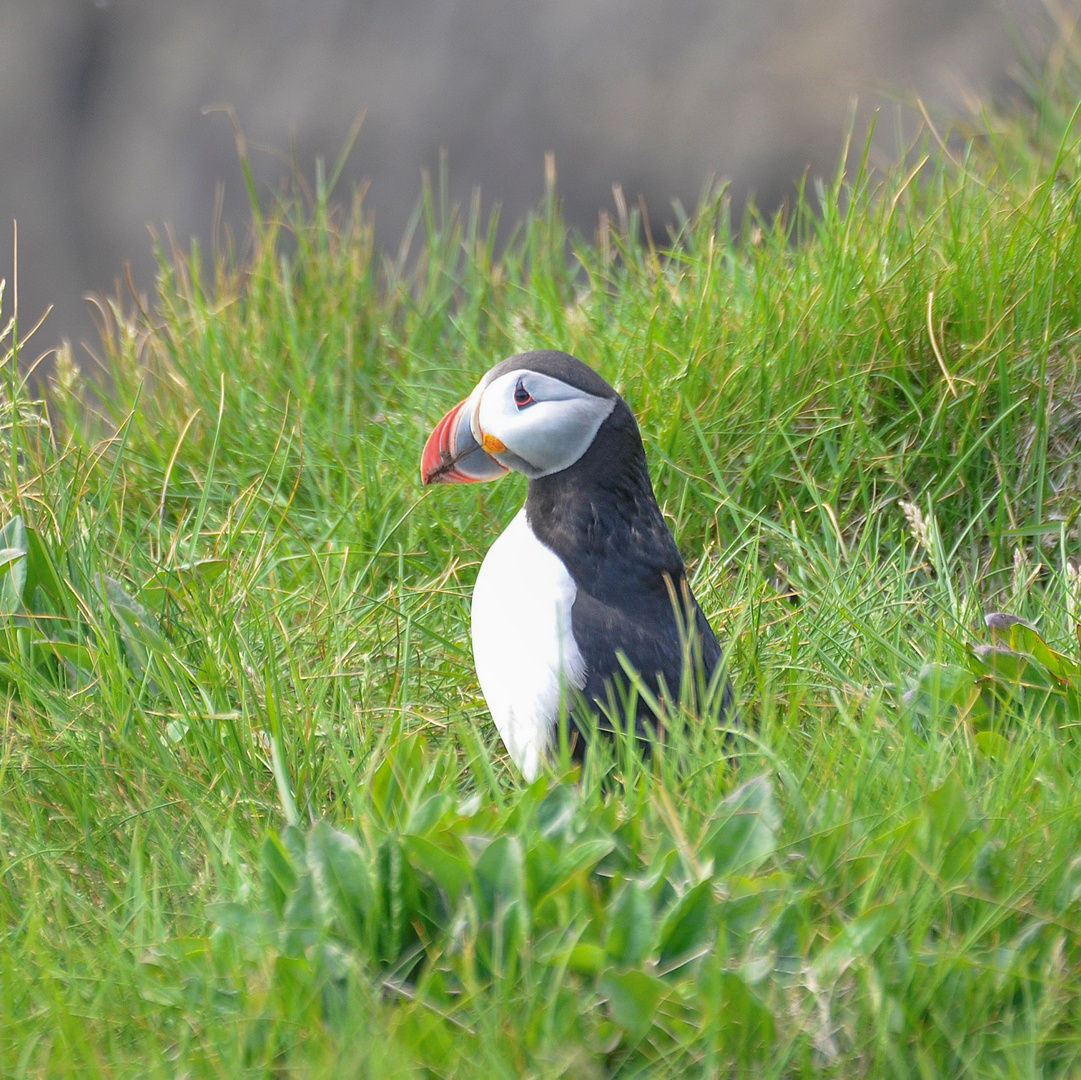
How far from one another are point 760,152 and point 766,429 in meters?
4.68

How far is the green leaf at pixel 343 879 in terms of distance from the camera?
1.70 m

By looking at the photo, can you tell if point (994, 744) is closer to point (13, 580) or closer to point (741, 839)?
point (741, 839)

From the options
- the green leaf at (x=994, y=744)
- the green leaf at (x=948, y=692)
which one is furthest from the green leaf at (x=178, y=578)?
the green leaf at (x=994, y=744)

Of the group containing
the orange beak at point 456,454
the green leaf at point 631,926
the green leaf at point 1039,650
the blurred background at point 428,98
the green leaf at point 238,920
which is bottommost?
the green leaf at point 238,920

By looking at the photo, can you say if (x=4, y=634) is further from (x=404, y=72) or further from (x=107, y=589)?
Result: (x=404, y=72)

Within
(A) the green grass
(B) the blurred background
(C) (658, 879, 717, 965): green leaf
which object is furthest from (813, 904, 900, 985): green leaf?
(B) the blurred background

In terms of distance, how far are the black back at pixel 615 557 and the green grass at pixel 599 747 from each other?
157 mm

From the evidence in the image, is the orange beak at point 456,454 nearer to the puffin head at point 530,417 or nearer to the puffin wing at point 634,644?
the puffin head at point 530,417

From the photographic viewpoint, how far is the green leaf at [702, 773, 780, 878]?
1760mm

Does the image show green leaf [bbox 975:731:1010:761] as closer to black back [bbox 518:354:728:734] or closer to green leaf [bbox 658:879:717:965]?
black back [bbox 518:354:728:734]

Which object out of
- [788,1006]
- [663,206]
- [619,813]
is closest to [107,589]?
[619,813]

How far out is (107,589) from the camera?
2.59m

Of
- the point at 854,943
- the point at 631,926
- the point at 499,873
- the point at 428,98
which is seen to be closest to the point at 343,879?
the point at 499,873

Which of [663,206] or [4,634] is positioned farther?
[663,206]
